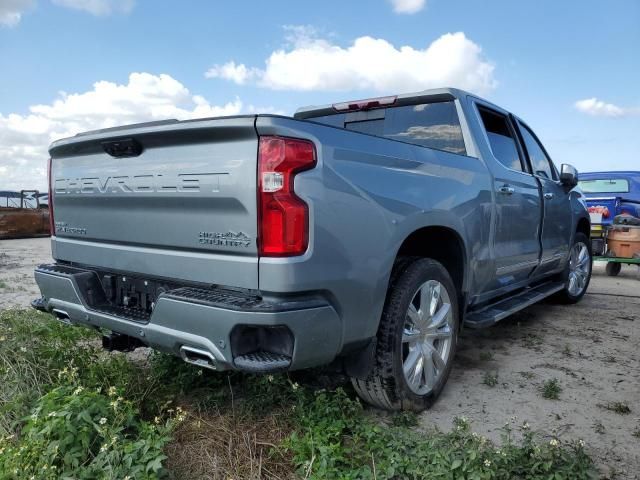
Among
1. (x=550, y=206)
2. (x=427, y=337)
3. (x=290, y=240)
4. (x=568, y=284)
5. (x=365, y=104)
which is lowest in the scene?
(x=568, y=284)

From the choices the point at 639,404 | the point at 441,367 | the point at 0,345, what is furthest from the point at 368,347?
the point at 0,345

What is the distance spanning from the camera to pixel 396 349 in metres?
2.66

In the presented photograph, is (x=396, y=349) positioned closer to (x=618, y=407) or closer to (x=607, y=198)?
(x=618, y=407)

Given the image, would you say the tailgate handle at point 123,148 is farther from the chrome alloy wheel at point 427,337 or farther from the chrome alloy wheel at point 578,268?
the chrome alloy wheel at point 578,268

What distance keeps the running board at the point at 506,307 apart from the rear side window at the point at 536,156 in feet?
3.54

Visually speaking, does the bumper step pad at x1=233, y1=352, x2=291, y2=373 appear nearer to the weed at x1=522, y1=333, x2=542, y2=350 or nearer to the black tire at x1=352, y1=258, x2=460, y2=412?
the black tire at x1=352, y1=258, x2=460, y2=412

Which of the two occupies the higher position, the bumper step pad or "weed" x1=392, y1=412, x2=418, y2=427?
the bumper step pad

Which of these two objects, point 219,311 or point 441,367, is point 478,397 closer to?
point 441,367

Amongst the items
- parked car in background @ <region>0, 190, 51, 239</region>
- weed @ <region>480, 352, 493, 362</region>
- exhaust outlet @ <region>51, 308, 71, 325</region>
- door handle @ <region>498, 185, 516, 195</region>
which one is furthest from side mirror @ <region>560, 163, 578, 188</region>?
parked car in background @ <region>0, 190, 51, 239</region>

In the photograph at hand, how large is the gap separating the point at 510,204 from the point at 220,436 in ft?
8.69

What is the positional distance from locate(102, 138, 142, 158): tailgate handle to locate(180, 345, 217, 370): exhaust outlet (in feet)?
3.40

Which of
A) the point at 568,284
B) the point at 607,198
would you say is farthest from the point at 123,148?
the point at 607,198

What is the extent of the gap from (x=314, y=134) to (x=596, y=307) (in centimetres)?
507

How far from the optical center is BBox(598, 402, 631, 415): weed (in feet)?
9.82
